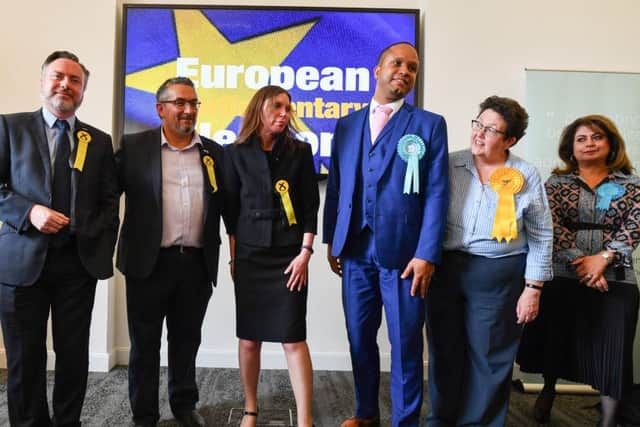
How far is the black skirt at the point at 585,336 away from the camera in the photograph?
2184 mm

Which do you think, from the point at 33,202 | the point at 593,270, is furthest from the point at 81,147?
the point at 593,270

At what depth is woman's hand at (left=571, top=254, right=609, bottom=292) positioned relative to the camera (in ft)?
7.06

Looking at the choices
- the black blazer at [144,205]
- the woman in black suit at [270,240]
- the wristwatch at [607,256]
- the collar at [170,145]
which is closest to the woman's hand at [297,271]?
the woman in black suit at [270,240]

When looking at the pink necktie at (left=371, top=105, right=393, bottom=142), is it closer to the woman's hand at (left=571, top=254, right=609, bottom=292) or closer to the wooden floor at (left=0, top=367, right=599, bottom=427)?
the woman's hand at (left=571, top=254, right=609, bottom=292)

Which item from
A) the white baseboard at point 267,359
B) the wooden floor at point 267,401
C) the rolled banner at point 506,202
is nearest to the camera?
the rolled banner at point 506,202

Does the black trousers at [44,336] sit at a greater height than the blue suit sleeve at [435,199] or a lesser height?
lesser

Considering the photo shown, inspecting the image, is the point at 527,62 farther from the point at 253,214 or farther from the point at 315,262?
the point at 253,214

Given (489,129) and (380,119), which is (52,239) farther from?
(489,129)

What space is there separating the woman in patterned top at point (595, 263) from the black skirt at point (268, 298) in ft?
4.19

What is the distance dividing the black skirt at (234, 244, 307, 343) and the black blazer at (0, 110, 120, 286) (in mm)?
565

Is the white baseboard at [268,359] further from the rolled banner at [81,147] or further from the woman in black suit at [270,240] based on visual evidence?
the rolled banner at [81,147]

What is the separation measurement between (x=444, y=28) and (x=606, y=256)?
1782 millimetres

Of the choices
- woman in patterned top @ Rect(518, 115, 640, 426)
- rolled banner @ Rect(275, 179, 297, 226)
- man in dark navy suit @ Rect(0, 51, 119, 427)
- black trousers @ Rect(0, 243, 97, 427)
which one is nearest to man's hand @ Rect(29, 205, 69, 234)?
man in dark navy suit @ Rect(0, 51, 119, 427)

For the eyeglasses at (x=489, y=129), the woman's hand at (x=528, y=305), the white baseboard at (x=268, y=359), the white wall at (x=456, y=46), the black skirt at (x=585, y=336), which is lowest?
the white baseboard at (x=268, y=359)
